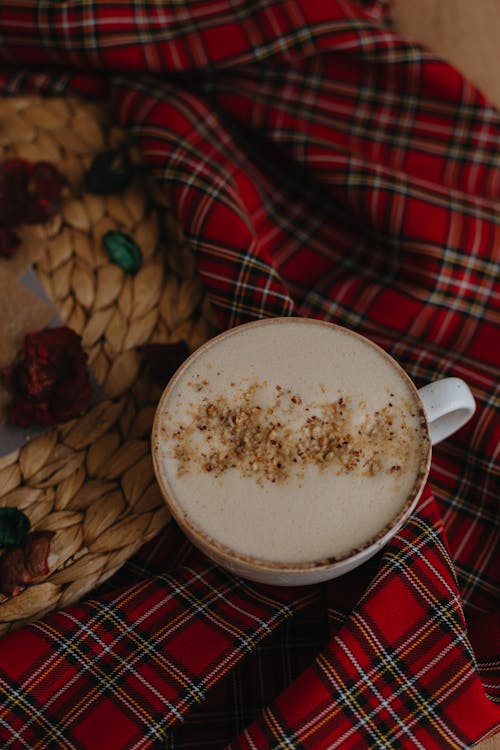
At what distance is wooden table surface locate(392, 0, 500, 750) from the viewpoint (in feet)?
3.01

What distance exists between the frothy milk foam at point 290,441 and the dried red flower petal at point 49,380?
0.40 ft

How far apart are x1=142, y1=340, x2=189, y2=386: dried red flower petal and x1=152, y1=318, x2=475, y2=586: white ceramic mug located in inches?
4.3

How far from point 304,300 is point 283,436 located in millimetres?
246

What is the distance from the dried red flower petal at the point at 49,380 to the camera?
643mm

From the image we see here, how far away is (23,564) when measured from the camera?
0.60 meters

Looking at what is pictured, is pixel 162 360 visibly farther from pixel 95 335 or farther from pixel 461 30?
pixel 461 30

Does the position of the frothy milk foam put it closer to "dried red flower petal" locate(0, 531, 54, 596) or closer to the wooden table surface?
"dried red flower petal" locate(0, 531, 54, 596)

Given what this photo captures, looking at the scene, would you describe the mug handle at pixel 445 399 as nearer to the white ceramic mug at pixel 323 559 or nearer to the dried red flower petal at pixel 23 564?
the white ceramic mug at pixel 323 559

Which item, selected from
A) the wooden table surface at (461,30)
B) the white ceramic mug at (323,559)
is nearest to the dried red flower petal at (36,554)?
the white ceramic mug at (323,559)

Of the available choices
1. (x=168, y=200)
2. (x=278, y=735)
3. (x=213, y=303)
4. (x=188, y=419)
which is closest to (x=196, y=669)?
(x=278, y=735)

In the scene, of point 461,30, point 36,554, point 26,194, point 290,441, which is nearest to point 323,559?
point 290,441

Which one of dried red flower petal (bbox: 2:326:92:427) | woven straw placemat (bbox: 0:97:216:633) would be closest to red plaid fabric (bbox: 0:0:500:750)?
woven straw placemat (bbox: 0:97:216:633)

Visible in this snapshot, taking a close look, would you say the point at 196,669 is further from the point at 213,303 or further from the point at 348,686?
the point at 213,303

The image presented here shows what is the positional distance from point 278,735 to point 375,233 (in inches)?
19.2
